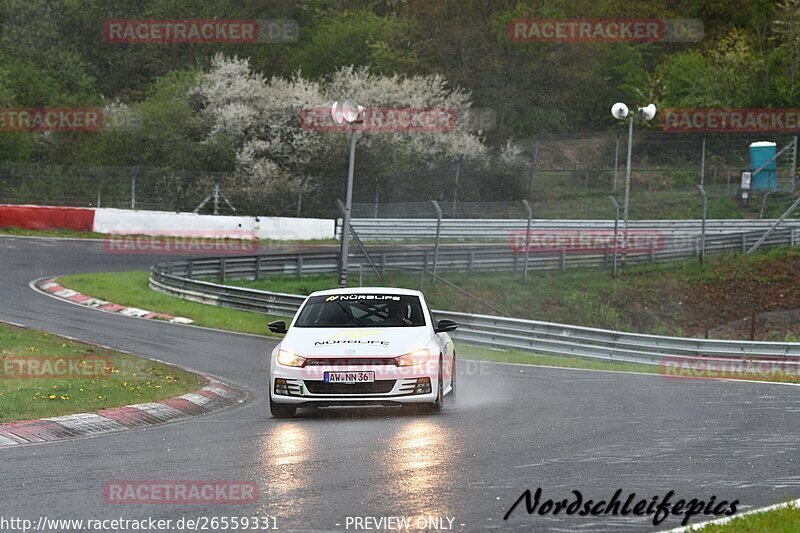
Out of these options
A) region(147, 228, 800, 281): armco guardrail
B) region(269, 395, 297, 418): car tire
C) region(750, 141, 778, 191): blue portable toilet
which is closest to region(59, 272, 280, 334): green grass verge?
region(147, 228, 800, 281): armco guardrail

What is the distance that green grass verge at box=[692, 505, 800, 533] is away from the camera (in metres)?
6.72

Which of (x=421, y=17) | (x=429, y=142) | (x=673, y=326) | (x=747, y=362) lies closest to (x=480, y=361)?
(x=747, y=362)

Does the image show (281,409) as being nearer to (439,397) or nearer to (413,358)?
(413,358)

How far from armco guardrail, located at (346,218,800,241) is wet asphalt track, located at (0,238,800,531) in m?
24.9

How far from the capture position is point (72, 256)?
37.1 metres

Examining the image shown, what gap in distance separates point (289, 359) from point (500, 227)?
31.2 metres

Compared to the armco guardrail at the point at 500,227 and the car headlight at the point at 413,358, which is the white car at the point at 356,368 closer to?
the car headlight at the point at 413,358

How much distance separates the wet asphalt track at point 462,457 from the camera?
757cm

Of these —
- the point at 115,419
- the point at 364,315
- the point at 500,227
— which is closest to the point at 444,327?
the point at 364,315

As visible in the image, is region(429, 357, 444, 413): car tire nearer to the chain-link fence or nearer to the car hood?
the car hood

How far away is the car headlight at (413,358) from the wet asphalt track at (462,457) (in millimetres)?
575

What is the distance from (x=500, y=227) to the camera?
4384 centimetres

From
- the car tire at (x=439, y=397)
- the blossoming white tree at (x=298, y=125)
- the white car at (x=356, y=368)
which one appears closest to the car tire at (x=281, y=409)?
the white car at (x=356, y=368)

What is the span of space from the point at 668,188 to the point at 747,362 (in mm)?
26699
